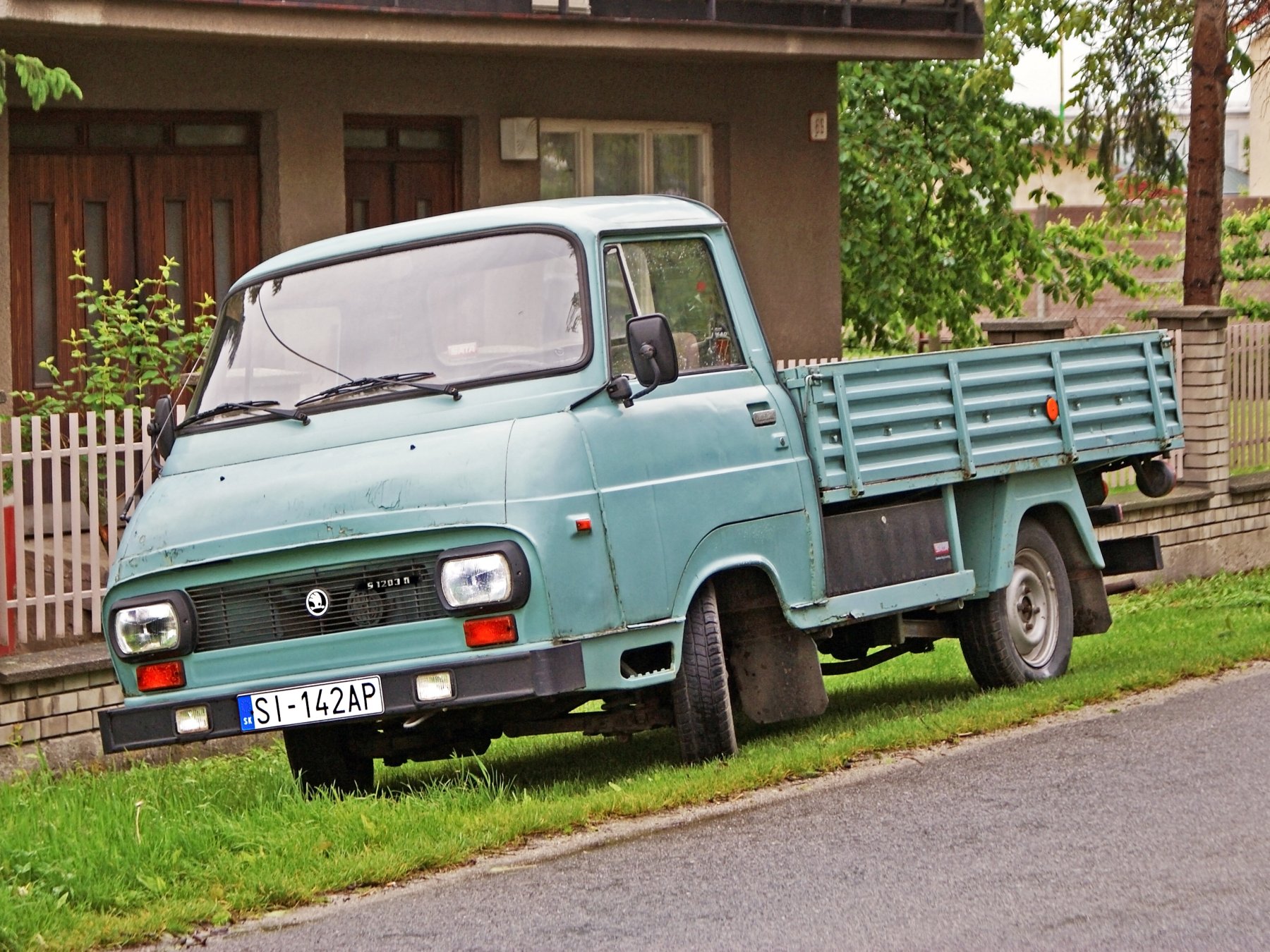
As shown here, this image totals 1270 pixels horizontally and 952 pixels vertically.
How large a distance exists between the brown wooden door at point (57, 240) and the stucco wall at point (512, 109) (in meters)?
0.49

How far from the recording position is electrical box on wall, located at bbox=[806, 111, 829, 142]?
18.3 meters

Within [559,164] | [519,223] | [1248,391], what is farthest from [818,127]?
[519,223]

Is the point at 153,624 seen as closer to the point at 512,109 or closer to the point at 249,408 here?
the point at 249,408

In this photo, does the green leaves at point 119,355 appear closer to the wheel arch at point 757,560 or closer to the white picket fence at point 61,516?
the white picket fence at point 61,516

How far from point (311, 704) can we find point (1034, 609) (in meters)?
4.59

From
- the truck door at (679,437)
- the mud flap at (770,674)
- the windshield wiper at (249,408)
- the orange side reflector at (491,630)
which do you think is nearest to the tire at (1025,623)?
the mud flap at (770,674)

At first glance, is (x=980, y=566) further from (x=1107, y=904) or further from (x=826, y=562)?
(x=1107, y=904)

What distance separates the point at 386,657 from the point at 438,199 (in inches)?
387

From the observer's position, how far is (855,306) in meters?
23.5

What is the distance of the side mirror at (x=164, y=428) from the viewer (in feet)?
26.6

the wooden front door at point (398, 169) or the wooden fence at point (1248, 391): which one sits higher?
the wooden front door at point (398, 169)

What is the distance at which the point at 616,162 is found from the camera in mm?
17188

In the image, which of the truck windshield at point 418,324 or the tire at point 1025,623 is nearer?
the truck windshield at point 418,324

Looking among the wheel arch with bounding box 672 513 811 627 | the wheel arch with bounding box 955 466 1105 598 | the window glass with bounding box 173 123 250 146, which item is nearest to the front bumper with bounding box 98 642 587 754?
the wheel arch with bounding box 672 513 811 627
